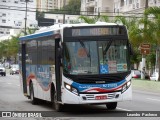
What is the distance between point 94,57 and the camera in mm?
16438

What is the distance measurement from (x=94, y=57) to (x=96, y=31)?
3.15 ft

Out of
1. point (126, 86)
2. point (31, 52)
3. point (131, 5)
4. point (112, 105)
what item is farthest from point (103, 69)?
point (131, 5)

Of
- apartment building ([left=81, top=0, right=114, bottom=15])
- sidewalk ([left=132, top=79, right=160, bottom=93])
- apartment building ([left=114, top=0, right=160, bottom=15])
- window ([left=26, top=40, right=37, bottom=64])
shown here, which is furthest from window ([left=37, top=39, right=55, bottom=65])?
apartment building ([left=81, top=0, right=114, bottom=15])

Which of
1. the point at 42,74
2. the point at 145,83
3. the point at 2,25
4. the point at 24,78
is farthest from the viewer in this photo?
the point at 2,25

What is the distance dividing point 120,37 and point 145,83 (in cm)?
2044

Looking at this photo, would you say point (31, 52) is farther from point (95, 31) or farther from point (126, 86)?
point (126, 86)

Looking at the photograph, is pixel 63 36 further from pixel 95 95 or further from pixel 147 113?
pixel 147 113

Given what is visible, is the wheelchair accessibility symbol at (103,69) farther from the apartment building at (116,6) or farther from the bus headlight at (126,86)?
the apartment building at (116,6)

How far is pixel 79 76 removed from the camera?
1619 cm

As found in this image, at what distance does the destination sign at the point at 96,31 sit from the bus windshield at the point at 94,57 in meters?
0.28

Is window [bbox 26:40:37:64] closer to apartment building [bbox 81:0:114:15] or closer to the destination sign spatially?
the destination sign

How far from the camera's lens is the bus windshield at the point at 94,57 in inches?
643

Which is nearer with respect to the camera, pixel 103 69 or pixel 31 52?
pixel 103 69

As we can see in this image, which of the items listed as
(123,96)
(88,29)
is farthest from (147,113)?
(88,29)
